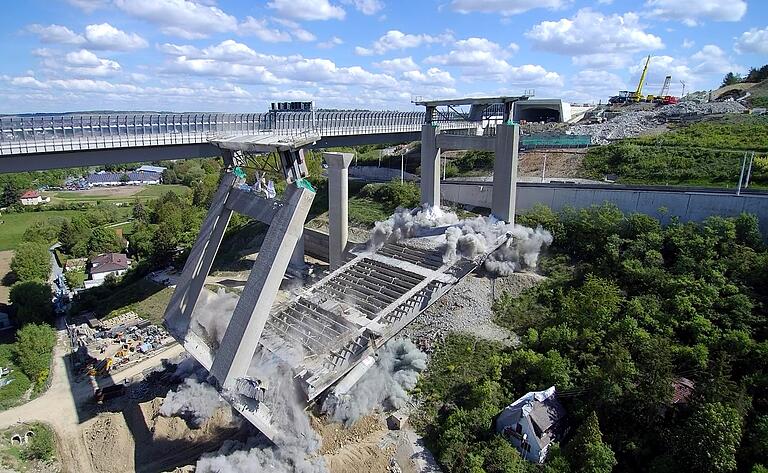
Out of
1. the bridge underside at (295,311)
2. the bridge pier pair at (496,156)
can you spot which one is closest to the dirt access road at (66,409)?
the bridge underside at (295,311)

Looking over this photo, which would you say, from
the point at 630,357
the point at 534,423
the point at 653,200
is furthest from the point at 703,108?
the point at 534,423

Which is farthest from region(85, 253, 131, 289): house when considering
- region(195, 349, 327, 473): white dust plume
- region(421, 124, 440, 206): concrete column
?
region(195, 349, 327, 473): white dust plume

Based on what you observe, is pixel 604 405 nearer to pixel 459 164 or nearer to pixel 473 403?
pixel 473 403

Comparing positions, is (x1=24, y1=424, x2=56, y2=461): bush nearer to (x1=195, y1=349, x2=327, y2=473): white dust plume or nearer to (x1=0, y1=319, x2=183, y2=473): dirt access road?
(x1=0, y1=319, x2=183, y2=473): dirt access road

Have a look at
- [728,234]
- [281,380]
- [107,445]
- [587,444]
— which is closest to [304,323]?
[281,380]

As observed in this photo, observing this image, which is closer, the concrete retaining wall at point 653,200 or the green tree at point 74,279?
the concrete retaining wall at point 653,200

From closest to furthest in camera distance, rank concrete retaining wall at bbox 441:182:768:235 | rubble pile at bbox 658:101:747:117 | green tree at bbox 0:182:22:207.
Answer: concrete retaining wall at bbox 441:182:768:235 < rubble pile at bbox 658:101:747:117 < green tree at bbox 0:182:22:207

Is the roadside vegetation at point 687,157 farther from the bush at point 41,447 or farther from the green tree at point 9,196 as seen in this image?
the green tree at point 9,196

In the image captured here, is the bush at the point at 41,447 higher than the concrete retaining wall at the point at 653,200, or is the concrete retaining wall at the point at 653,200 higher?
the concrete retaining wall at the point at 653,200
